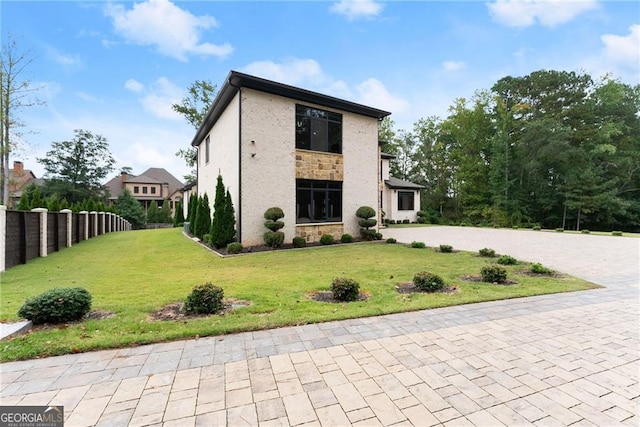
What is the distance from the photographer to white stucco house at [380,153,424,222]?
25.6m

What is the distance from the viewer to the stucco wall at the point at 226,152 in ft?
37.4

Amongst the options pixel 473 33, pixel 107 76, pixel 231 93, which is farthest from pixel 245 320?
pixel 107 76

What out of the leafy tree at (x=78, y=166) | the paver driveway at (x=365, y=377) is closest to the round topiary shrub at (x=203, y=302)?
the paver driveway at (x=365, y=377)

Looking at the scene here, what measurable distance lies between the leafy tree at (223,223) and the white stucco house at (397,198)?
16566 millimetres

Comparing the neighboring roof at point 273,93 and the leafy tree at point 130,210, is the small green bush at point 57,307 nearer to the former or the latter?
the neighboring roof at point 273,93

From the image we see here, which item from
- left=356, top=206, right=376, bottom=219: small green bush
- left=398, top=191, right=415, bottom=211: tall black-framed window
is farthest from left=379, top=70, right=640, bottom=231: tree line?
left=356, top=206, right=376, bottom=219: small green bush

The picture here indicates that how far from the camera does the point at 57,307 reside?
3.69m

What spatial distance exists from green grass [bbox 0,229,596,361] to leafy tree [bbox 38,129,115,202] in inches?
1163

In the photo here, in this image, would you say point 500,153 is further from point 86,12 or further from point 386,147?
point 86,12

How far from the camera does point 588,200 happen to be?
2283 cm

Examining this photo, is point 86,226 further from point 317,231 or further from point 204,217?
point 317,231

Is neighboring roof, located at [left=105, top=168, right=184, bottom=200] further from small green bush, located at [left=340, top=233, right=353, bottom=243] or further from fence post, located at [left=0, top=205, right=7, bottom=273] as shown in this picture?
small green bush, located at [left=340, top=233, right=353, bottom=243]

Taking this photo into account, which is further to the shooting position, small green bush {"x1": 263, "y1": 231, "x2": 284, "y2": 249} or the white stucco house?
the white stucco house

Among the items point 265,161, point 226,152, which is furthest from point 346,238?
point 226,152
